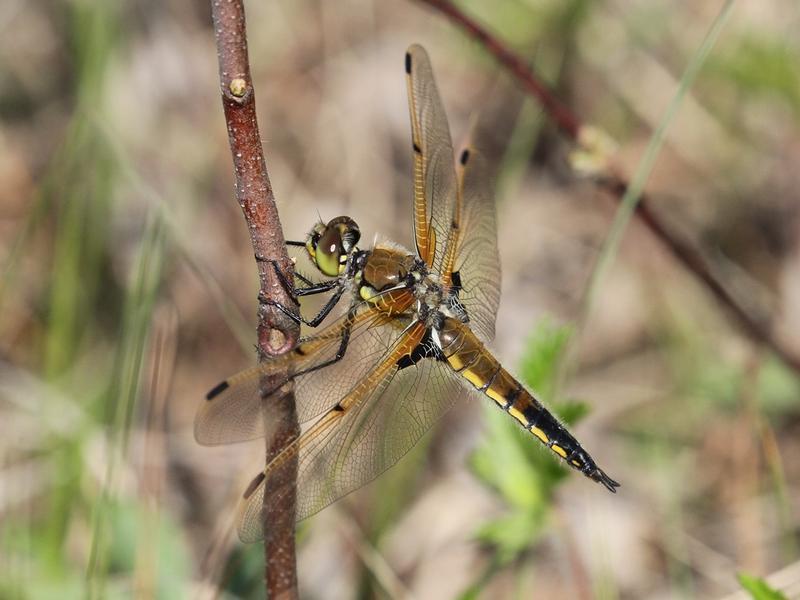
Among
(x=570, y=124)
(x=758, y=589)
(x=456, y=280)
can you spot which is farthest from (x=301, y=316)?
(x=570, y=124)

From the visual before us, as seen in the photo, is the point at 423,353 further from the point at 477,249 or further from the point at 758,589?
the point at 758,589

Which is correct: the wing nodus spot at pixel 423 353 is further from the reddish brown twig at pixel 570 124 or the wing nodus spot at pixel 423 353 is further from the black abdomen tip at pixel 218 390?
the reddish brown twig at pixel 570 124

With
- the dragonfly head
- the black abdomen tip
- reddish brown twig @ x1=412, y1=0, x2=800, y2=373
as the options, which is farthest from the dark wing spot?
the black abdomen tip

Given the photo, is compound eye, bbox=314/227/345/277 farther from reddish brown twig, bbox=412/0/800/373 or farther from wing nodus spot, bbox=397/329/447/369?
reddish brown twig, bbox=412/0/800/373

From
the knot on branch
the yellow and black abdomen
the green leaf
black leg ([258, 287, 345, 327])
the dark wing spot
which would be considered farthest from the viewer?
the dark wing spot

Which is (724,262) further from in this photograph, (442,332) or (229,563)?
(229,563)

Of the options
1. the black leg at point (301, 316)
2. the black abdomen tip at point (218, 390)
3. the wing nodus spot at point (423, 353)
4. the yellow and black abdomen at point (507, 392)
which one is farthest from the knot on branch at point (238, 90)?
the yellow and black abdomen at point (507, 392)
